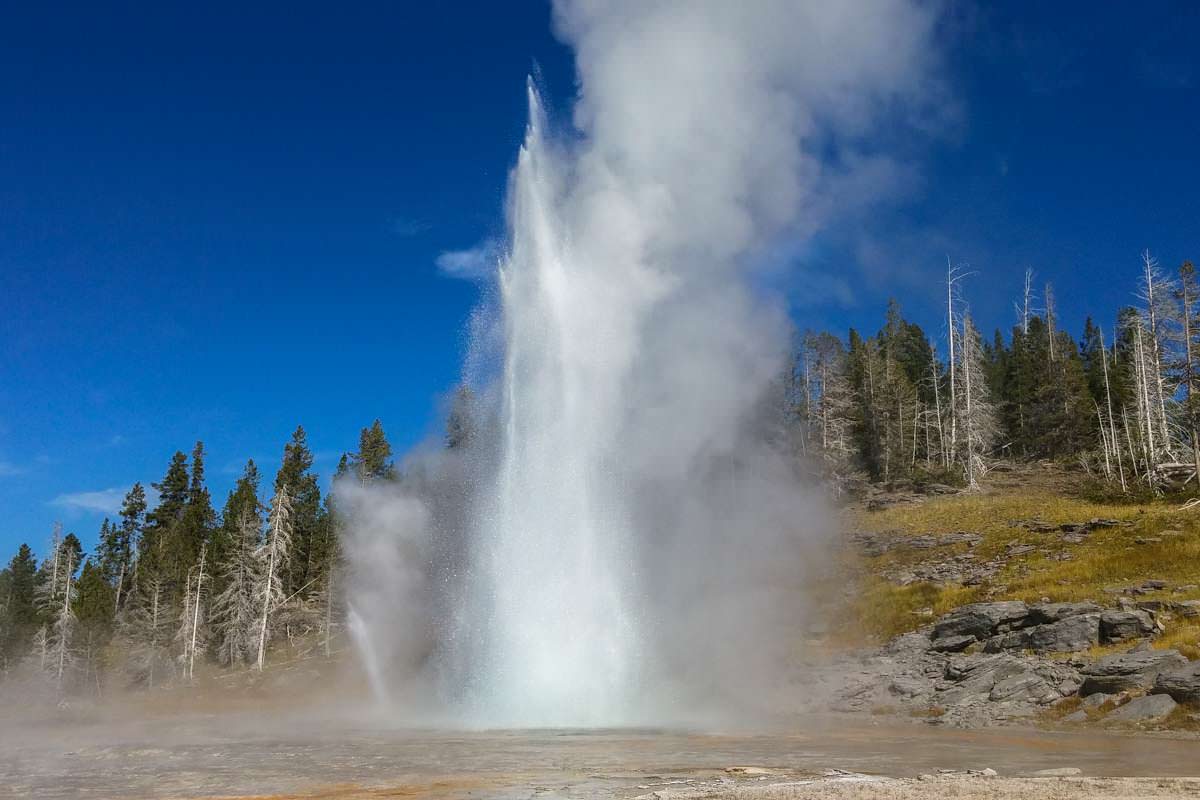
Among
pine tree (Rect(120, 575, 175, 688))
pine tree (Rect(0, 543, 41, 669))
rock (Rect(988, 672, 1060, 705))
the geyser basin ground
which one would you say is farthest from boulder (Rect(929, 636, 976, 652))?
pine tree (Rect(0, 543, 41, 669))

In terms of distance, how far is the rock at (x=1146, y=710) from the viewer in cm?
1927

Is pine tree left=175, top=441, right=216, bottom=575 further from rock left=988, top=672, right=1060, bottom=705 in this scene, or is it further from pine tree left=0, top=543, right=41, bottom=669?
rock left=988, top=672, right=1060, bottom=705

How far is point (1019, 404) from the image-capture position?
7738 centimetres

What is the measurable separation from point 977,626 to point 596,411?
47.0 ft

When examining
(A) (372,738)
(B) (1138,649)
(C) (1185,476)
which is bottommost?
(A) (372,738)

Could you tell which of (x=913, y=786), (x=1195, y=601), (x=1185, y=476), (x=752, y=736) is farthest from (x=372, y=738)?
(x=1185, y=476)

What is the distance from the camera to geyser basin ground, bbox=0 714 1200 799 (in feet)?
40.9

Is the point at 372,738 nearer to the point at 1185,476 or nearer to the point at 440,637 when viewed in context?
the point at 440,637

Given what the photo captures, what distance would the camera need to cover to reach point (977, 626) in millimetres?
28094

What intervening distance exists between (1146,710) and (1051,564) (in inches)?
611

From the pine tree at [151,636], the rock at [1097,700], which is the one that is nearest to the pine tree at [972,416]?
the rock at [1097,700]

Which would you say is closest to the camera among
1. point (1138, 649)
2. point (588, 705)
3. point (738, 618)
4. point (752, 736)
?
point (752, 736)

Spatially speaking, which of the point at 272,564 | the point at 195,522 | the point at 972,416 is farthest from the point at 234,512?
the point at 972,416

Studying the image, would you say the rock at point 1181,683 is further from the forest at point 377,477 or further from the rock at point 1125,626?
the forest at point 377,477
